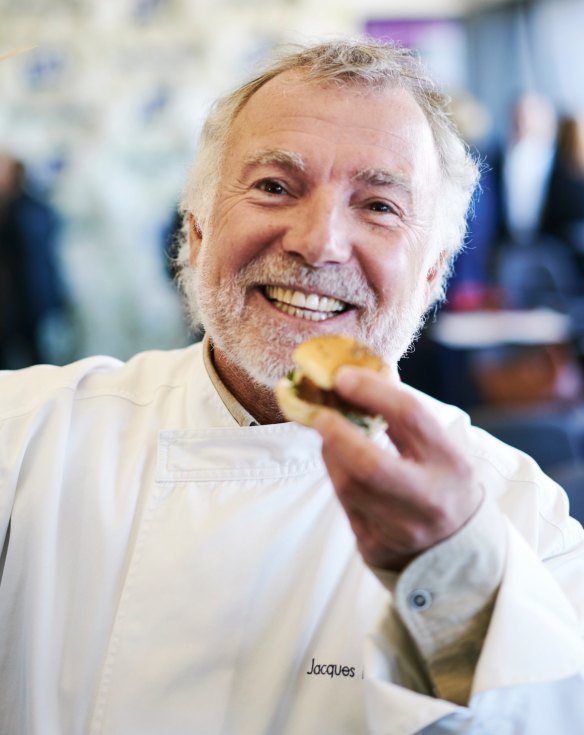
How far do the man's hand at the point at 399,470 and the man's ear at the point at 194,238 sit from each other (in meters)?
0.82

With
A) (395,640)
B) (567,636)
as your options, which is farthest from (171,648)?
(567,636)

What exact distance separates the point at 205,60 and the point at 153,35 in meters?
0.42

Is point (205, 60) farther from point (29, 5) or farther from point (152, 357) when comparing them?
point (152, 357)

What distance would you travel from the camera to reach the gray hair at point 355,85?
1.47 meters

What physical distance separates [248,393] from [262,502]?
0.74ft

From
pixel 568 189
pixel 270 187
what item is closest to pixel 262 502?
pixel 270 187

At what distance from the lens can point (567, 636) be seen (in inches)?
39.4

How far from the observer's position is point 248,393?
146 cm

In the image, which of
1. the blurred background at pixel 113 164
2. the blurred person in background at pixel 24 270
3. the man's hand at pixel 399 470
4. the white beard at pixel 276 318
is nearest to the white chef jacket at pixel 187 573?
the white beard at pixel 276 318

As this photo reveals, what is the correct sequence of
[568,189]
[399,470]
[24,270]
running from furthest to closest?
1. [568,189]
2. [24,270]
3. [399,470]

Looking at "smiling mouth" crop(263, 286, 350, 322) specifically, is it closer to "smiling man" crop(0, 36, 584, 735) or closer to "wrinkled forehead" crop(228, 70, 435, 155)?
"smiling man" crop(0, 36, 584, 735)

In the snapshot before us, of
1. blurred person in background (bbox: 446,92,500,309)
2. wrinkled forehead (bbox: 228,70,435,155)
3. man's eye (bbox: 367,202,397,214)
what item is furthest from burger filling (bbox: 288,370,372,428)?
blurred person in background (bbox: 446,92,500,309)

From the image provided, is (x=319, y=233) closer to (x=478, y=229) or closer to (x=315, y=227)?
(x=315, y=227)

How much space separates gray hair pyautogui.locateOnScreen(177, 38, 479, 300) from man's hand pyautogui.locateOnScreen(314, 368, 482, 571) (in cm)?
75
